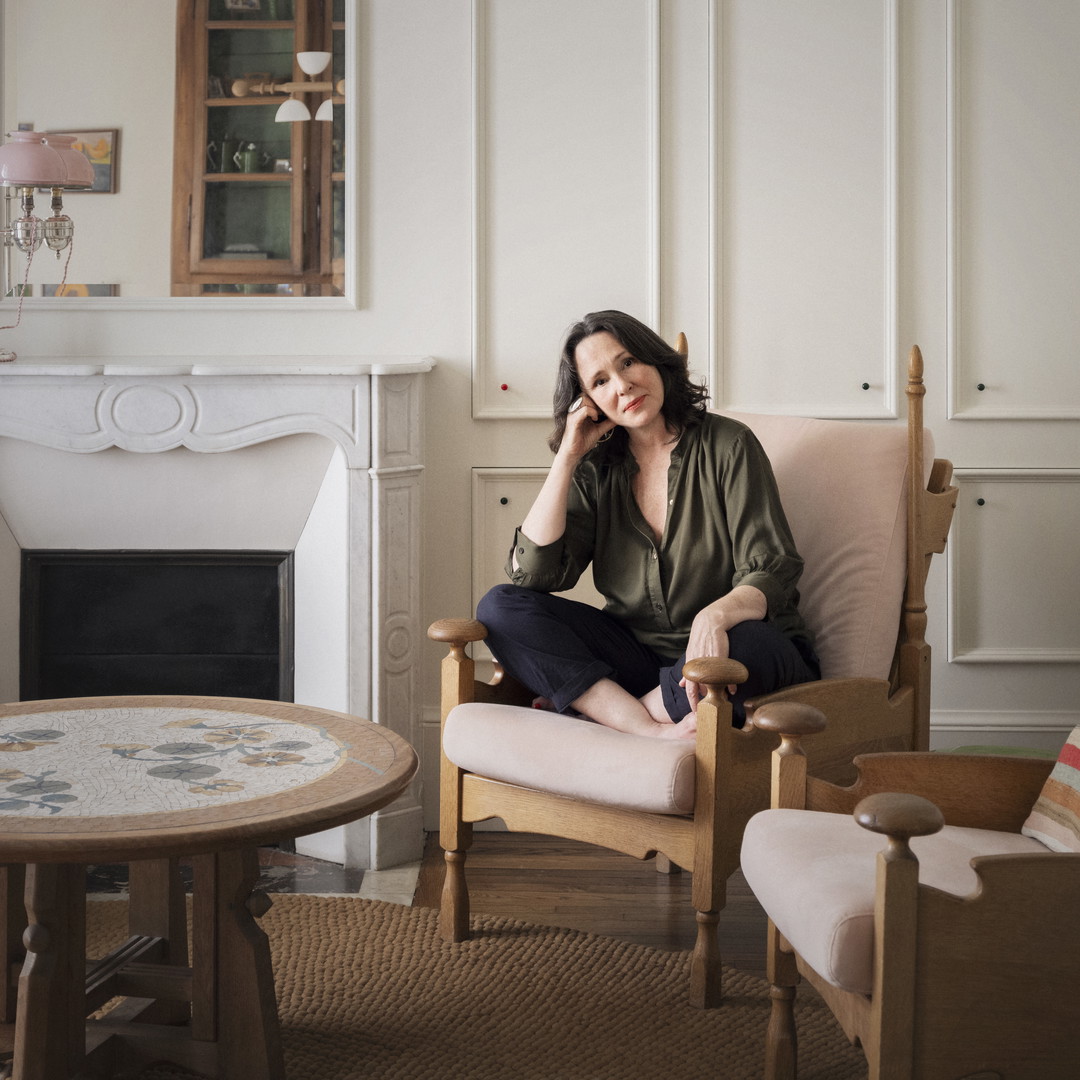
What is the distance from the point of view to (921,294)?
2953 mm

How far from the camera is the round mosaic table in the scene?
4.82 feet

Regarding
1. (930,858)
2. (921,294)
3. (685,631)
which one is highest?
(921,294)

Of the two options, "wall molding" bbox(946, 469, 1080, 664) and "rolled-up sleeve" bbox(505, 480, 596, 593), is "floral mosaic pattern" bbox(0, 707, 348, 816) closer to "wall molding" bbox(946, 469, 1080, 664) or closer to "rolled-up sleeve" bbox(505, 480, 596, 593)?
"rolled-up sleeve" bbox(505, 480, 596, 593)

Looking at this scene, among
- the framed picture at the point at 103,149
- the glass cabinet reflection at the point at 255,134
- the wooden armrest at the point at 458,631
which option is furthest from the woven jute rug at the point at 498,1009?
the framed picture at the point at 103,149

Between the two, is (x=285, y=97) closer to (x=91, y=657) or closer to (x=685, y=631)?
(x=91, y=657)

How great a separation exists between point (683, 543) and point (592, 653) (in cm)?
28

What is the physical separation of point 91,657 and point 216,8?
1637 millimetres

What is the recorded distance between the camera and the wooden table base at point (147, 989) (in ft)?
4.96

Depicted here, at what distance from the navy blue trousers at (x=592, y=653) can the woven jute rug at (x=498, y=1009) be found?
464mm

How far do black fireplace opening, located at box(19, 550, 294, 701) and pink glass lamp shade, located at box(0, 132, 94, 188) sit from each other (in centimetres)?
87

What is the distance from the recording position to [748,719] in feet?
6.56

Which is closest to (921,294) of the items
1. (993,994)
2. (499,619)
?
(499,619)

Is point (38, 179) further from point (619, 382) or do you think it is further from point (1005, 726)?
point (1005, 726)

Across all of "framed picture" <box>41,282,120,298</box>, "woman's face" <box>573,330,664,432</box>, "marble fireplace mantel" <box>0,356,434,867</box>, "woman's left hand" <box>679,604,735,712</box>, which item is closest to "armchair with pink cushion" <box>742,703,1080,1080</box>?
"woman's left hand" <box>679,604,735,712</box>
